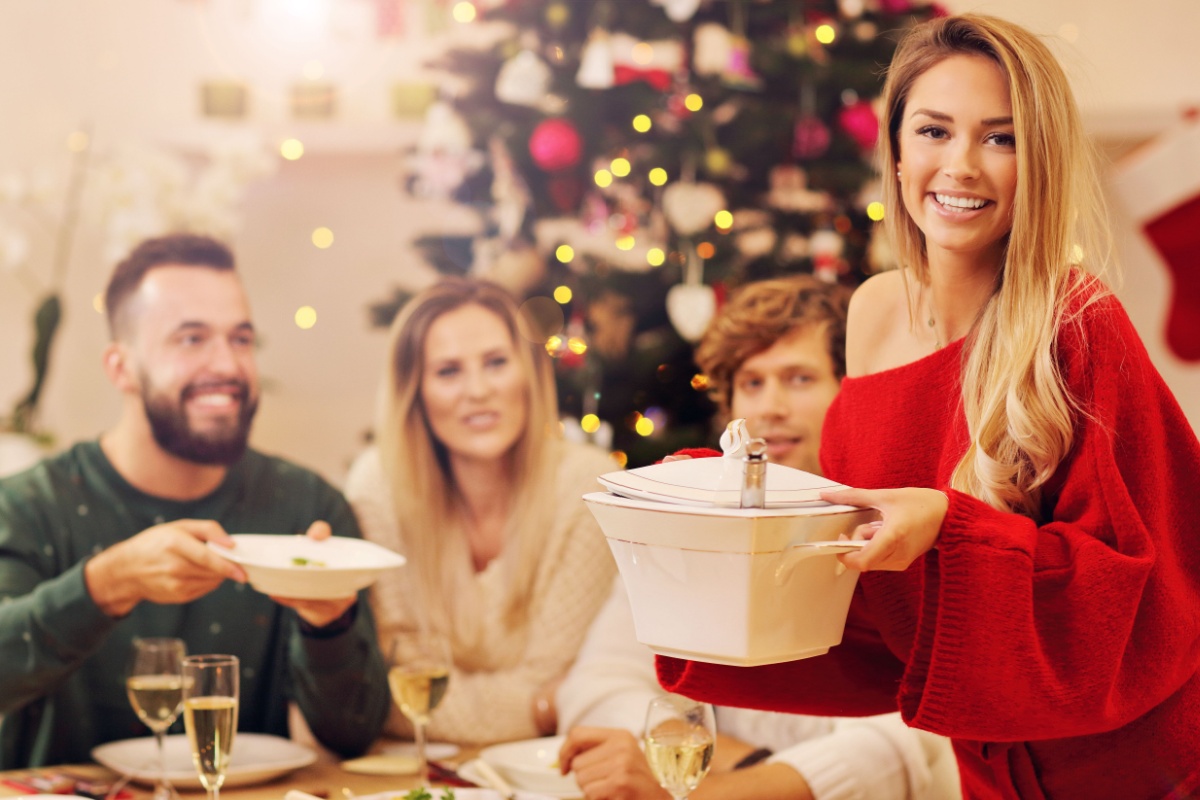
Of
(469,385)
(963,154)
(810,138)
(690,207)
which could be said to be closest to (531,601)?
(469,385)

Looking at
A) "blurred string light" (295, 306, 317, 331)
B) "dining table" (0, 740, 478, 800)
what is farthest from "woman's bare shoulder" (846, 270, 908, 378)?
"blurred string light" (295, 306, 317, 331)

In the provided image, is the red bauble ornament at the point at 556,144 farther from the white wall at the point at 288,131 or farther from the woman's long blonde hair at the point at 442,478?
the white wall at the point at 288,131

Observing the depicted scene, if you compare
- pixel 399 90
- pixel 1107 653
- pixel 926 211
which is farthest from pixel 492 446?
pixel 399 90

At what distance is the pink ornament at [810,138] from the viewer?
122 inches

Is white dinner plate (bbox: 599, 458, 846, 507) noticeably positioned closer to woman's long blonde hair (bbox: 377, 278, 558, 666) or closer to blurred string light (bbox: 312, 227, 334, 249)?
woman's long blonde hair (bbox: 377, 278, 558, 666)

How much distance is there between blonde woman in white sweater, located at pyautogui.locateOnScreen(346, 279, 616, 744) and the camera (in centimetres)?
214

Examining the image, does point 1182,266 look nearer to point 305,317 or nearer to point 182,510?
point 305,317

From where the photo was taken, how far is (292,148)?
3.97m

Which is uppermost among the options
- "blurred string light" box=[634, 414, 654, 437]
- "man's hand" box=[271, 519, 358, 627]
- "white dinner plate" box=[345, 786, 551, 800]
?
"blurred string light" box=[634, 414, 654, 437]

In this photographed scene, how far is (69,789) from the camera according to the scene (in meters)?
1.54

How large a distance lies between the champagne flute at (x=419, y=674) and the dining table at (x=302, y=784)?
0.06m

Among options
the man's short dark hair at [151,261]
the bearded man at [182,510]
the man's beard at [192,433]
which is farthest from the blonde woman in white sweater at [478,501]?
the man's short dark hair at [151,261]

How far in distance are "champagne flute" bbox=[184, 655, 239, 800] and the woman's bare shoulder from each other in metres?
0.80

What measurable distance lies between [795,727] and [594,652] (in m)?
0.36
